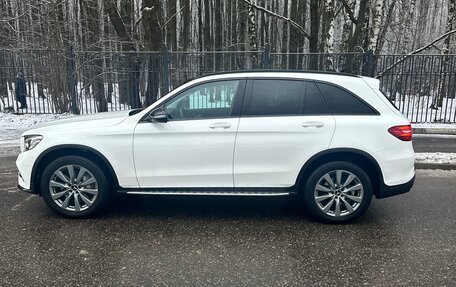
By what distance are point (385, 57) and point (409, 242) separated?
880 centimetres

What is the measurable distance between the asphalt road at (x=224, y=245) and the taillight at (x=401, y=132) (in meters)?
1.05

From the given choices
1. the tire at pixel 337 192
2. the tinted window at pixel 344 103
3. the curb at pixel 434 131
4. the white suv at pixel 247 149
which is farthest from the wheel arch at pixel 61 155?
the curb at pixel 434 131

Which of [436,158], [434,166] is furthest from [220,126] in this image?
[436,158]

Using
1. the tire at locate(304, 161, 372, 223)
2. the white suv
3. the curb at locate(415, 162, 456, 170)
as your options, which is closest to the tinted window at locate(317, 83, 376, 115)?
the white suv

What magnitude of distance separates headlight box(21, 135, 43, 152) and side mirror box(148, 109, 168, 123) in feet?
4.35

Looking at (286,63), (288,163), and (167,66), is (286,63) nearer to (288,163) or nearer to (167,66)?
(167,66)

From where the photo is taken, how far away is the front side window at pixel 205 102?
4.75 m

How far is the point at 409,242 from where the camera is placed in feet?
14.0

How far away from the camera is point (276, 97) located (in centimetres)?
472

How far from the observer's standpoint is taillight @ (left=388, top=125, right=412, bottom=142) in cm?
455

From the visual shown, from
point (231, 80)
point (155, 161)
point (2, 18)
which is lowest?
point (155, 161)

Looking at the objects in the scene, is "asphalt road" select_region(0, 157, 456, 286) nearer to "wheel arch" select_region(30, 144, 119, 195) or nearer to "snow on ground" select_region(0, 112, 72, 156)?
"wheel arch" select_region(30, 144, 119, 195)

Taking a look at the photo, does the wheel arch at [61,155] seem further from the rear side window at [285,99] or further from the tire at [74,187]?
the rear side window at [285,99]

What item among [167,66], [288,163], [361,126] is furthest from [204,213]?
[167,66]
